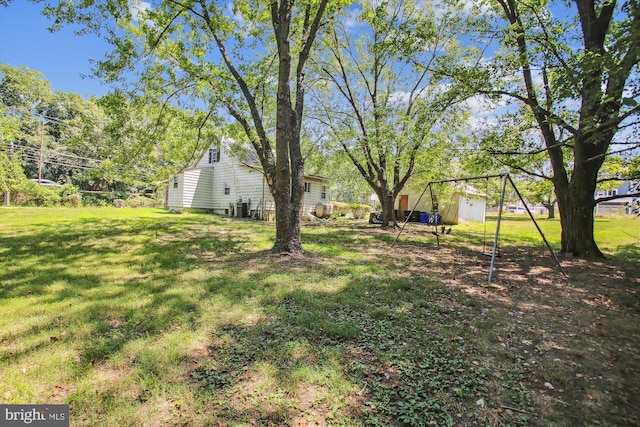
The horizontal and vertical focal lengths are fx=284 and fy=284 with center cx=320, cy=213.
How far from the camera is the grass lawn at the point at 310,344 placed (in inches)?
83.8

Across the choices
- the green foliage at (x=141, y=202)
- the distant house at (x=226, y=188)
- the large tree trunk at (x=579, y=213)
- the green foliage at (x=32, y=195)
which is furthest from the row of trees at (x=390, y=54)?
the green foliage at (x=141, y=202)

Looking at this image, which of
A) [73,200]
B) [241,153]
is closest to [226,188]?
[241,153]

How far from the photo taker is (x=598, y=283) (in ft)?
18.6

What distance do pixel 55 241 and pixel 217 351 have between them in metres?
7.36

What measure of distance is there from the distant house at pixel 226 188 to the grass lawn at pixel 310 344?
12.3 m

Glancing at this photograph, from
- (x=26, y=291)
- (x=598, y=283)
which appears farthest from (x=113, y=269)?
(x=598, y=283)

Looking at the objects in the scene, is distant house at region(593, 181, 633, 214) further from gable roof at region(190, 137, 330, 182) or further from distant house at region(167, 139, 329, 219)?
distant house at region(167, 139, 329, 219)

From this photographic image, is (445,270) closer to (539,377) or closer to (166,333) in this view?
(539,377)

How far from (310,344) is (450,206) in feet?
68.8

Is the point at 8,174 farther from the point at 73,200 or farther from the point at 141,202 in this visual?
the point at 141,202

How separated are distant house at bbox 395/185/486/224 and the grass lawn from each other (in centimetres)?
1501

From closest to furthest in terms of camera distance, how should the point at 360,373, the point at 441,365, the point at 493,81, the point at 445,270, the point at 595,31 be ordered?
the point at 360,373
the point at 441,365
the point at 445,270
the point at 595,31
the point at 493,81

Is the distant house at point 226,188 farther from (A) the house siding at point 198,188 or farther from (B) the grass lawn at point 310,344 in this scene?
(B) the grass lawn at point 310,344

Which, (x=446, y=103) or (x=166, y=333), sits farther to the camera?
(x=446, y=103)
